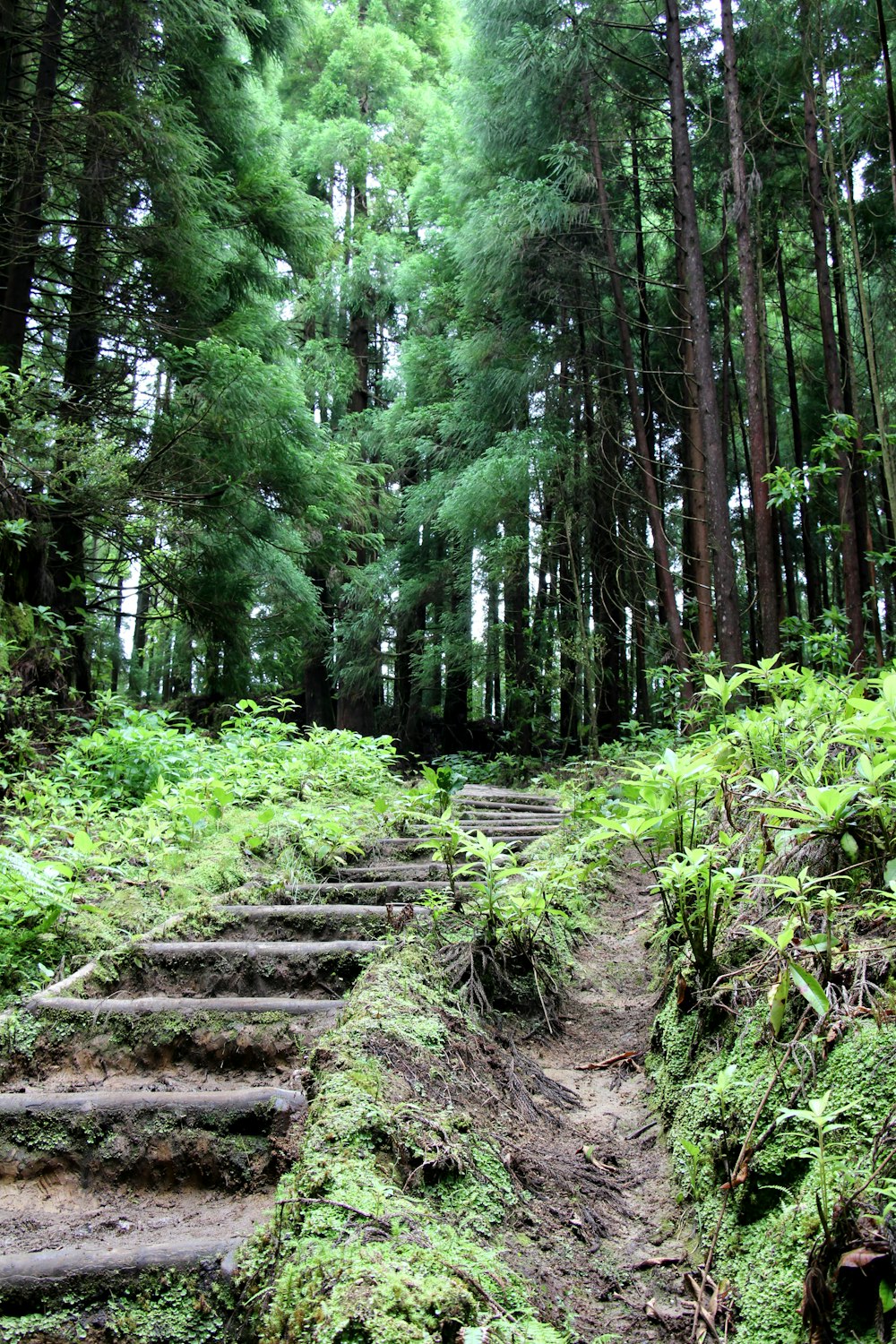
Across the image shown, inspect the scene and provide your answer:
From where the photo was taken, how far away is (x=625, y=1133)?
7.93ft

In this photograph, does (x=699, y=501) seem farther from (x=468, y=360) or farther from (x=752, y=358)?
(x=468, y=360)

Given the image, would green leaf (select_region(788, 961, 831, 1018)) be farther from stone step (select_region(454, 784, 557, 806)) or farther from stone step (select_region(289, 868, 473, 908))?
stone step (select_region(454, 784, 557, 806))

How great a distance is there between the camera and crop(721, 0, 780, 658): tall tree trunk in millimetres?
8234

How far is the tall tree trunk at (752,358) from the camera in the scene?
8234mm

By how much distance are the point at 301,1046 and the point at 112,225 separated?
8.10 meters

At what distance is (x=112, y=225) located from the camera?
26.1 ft

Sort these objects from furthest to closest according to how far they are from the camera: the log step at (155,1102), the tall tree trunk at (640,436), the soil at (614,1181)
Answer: the tall tree trunk at (640,436) < the log step at (155,1102) < the soil at (614,1181)

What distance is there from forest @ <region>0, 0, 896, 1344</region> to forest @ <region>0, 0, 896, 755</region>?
0.26 feet

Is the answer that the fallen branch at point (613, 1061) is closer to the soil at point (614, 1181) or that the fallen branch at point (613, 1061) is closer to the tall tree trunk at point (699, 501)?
the soil at point (614, 1181)

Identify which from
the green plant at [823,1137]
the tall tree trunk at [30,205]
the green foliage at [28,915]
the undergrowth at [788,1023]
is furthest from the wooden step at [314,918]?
the tall tree trunk at [30,205]

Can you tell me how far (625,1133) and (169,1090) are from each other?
4.41 ft

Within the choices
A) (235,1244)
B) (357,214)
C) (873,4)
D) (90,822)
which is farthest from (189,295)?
(357,214)

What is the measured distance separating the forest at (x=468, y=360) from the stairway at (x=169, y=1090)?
430 centimetres

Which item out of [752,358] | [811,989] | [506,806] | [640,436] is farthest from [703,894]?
[640,436]
